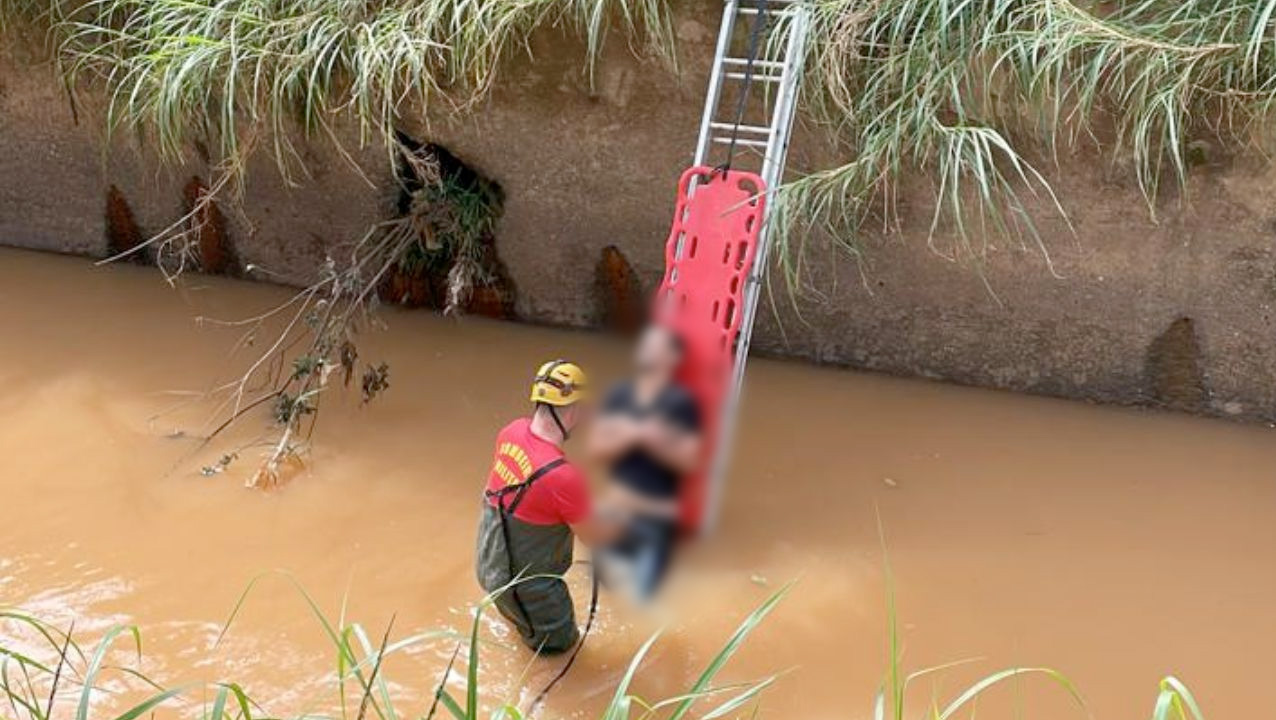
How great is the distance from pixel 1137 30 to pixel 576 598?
202 centimetres

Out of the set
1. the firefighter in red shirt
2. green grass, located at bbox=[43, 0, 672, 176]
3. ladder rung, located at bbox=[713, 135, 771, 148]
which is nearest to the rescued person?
the firefighter in red shirt

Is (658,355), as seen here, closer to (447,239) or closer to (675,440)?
(675,440)

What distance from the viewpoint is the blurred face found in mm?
190

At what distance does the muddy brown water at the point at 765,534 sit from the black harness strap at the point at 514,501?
0.29 metres

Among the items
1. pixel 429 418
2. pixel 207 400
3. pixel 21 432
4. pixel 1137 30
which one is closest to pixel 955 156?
pixel 1137 30

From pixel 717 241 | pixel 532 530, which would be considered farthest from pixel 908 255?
pixel 532 530

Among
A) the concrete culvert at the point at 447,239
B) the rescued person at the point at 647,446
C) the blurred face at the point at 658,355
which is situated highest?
the blurred face at the point at 658,355

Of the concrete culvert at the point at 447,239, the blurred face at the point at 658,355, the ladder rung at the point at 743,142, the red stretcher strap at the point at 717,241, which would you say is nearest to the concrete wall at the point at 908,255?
the concrete culvert at the point at 447,239

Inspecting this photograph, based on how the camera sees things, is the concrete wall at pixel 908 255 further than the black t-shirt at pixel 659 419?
Yes

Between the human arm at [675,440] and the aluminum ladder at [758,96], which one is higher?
the aluminum ladder at [758,96]

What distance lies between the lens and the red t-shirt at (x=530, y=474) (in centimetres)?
219

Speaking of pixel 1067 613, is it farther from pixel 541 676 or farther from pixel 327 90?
pixel 327 90

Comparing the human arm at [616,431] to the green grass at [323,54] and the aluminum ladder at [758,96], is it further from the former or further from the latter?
A: the green grass at [323,54]

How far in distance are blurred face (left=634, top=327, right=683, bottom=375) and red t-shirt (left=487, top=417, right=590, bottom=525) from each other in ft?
6.38
